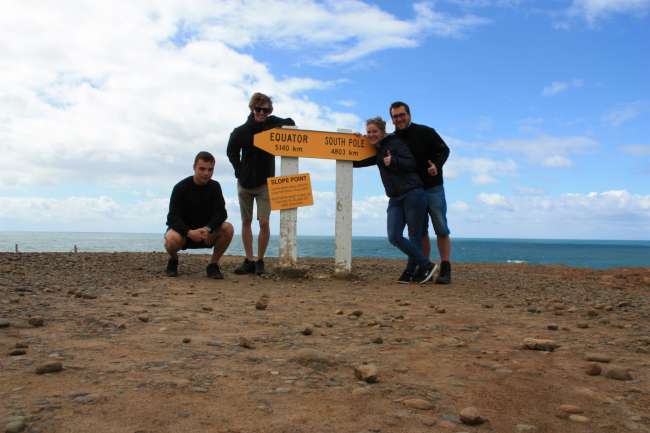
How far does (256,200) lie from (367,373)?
17.0 ft

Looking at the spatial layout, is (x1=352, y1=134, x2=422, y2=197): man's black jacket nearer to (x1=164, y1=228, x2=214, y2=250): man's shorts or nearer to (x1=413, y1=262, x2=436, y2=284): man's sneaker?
(x1=413, y1=262, x2=436, y2=284): man's sneaker

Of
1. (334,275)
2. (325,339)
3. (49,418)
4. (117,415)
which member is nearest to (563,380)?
(325,339)

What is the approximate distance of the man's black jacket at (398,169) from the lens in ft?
21.1

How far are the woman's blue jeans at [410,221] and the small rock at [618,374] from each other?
3866 mm

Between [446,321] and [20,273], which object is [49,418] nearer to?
[446,321]

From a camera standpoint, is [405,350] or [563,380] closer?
[563,380]

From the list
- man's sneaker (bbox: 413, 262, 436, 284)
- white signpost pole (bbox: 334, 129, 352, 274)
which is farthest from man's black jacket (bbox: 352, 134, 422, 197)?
man's sneaker (bbox: 413, 262, 436, 284)

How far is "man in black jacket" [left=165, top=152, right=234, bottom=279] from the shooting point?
6.48m

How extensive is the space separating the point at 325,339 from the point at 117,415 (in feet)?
5.23

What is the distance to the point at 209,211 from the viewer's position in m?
6.73

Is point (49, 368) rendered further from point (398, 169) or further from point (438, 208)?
point (438, 208)

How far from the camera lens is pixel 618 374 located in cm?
254

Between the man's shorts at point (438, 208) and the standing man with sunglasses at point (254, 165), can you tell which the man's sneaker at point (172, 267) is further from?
the man's shorts at point (438, 208)

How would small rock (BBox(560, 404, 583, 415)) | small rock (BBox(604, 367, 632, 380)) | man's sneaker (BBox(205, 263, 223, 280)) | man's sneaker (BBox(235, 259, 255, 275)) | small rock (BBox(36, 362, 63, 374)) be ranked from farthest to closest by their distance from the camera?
man's sneaker (BBox(235, 259, 255, 275)) < man's sneaker (BBox(205, 263, 223, 280)) < small rock (BBox(604, 367, 632, 380)) < small rock (BBox(36, 362, 63, 374)) < small rock (BBox(560, 404, 583, 415))
